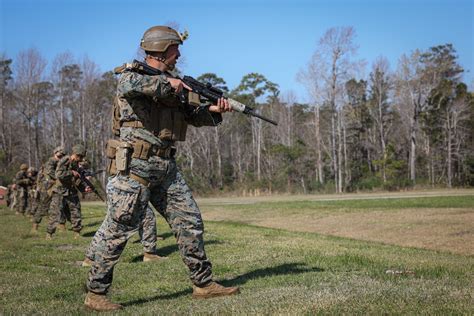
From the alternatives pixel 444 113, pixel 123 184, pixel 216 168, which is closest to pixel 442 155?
pixel 444 113

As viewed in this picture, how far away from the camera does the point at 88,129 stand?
212ft

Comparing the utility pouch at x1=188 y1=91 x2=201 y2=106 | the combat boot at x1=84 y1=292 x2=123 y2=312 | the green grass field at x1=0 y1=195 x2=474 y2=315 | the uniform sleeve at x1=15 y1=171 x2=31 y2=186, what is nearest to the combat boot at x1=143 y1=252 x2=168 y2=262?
the green grass field at x1=0 y1=195 x2=474 y2=315

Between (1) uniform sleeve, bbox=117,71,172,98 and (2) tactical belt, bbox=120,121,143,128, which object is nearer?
(1) uniform sleeve, bbox=117,71,172,98

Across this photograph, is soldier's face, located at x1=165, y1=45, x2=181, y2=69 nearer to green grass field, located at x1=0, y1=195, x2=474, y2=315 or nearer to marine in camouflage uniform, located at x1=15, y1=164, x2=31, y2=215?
green grass field, located at x1=0, y1=195, x2=474, y2=315

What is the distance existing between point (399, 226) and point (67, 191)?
896cm

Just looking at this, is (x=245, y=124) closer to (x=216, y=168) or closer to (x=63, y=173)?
(x=216, y=168)

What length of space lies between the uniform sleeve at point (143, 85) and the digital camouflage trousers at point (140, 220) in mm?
819

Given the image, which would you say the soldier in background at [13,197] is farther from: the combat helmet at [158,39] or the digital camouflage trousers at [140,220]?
the combat helmet at [158,39]

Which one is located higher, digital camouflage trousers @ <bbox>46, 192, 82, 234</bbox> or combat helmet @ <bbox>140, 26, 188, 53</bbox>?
combat helmet @ <bbox>140, 26, 188, 53</bbox>

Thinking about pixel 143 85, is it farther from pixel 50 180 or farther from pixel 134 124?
pixel 50 180

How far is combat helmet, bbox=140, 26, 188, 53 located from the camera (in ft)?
19.0

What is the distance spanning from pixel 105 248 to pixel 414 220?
12563 mm

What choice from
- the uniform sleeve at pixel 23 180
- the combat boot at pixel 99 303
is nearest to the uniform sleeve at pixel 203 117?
the combat boot at pixel 99 303

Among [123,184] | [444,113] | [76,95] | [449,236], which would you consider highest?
[76,95]
